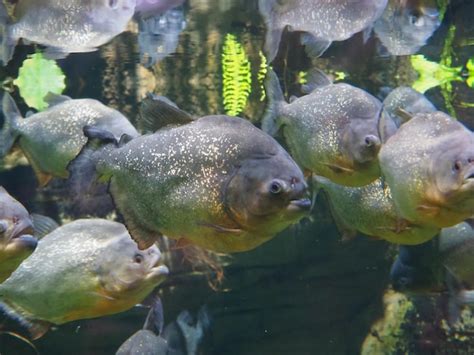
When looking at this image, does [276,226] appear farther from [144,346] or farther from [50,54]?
[50,54]

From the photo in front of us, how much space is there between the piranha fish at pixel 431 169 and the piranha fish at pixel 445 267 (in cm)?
148

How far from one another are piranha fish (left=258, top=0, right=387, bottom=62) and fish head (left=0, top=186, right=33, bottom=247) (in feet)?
11.2

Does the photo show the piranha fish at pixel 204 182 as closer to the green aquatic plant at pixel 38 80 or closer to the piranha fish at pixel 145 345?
the piranha fish at pixel 145 345

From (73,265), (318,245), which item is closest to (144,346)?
(73,265)

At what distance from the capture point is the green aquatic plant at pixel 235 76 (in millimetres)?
9073

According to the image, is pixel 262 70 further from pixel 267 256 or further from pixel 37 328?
pixel 37 328

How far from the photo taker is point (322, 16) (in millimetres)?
5211

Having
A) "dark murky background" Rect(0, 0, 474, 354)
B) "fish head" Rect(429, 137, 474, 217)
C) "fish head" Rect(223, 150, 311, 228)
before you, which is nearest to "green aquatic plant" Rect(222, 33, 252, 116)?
"dark murky background" Rect(0, 0, 474, 354)

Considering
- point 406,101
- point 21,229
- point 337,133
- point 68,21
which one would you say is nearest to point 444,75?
point 406,101

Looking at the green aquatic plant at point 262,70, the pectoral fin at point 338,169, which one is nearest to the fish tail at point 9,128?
the pectoral fin at point 338,169

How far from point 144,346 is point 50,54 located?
528 centimetres

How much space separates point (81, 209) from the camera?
8.35 meters

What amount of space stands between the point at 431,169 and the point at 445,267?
6.29 ft

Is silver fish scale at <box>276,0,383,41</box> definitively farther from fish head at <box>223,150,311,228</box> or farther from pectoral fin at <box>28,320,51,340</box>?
pectoral fin at <box>28,320,51,340</box>
